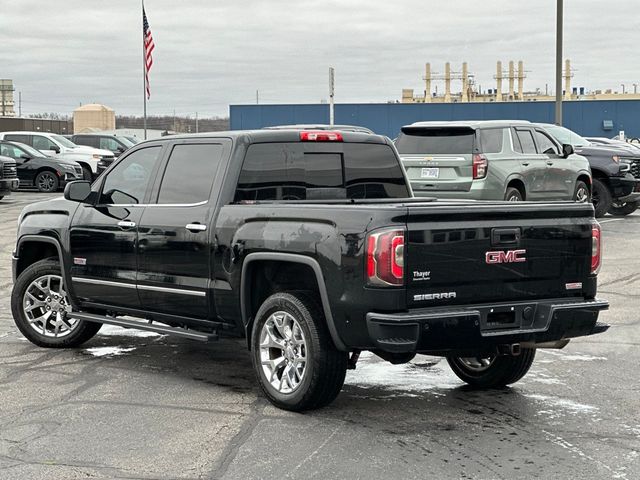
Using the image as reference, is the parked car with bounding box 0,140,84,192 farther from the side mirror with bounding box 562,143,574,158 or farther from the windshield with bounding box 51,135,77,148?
the side mirror with bounding box 562,143,574,158

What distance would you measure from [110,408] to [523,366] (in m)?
2.85

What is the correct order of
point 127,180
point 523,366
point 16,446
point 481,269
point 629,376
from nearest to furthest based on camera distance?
point 16,446, point 481,269, point 523,366, point 629,376, point 127,180

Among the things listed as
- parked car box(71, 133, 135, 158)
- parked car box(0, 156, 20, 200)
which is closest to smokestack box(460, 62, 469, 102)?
parked car box(71, 133, 135, 158)

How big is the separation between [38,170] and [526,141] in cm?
1730

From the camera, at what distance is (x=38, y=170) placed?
30.1 m

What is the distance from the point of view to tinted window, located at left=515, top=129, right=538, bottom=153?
17.3 metres

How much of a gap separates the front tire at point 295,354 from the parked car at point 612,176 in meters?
15.0

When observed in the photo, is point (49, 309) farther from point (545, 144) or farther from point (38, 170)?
point (38, 170)

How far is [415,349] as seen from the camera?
19.4ft

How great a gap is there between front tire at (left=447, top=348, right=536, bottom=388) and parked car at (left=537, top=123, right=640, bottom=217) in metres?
14.0

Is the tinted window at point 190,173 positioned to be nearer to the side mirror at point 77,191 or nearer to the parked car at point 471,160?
the side mirror at point 77,191

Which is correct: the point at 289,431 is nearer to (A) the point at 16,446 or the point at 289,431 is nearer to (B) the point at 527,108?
(A) the point at 16,446

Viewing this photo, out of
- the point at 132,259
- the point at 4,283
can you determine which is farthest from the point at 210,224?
the point at 4,283

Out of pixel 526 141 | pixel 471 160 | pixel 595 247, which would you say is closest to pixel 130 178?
pixel 595 247
